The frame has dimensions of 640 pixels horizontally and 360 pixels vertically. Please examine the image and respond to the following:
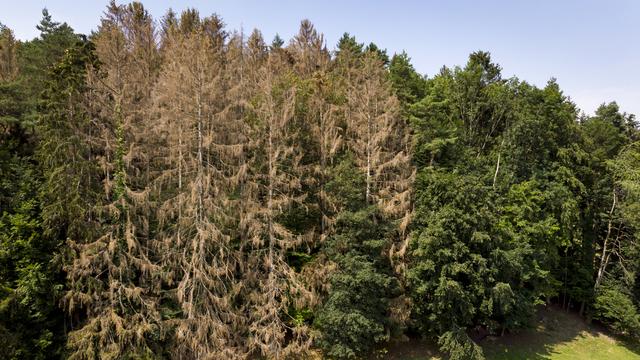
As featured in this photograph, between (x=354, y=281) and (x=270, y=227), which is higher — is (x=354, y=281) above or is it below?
below

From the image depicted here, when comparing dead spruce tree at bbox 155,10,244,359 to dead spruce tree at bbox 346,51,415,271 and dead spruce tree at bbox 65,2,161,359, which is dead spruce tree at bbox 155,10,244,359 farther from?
dead spruce tree at bbox 346,51,415,271

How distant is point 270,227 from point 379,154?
747 centimetres

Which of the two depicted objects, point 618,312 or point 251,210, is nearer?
point 251,210

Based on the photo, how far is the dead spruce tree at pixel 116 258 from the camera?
16562mm

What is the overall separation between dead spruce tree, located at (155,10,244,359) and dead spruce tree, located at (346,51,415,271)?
24.4 feet

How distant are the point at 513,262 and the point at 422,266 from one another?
5.77 metres

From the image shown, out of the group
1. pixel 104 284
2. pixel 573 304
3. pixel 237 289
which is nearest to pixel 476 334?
pixel 573 304

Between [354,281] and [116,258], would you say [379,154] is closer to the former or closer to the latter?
[354,281]

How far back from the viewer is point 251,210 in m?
19.7

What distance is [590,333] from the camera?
95.8ft

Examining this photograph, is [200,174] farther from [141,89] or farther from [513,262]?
[513,262]

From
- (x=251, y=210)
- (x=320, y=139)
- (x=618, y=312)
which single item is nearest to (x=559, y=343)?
(x=618, y=312)

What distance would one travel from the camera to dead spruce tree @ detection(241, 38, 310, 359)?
1955 cm

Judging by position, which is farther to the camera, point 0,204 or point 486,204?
point 486,204
